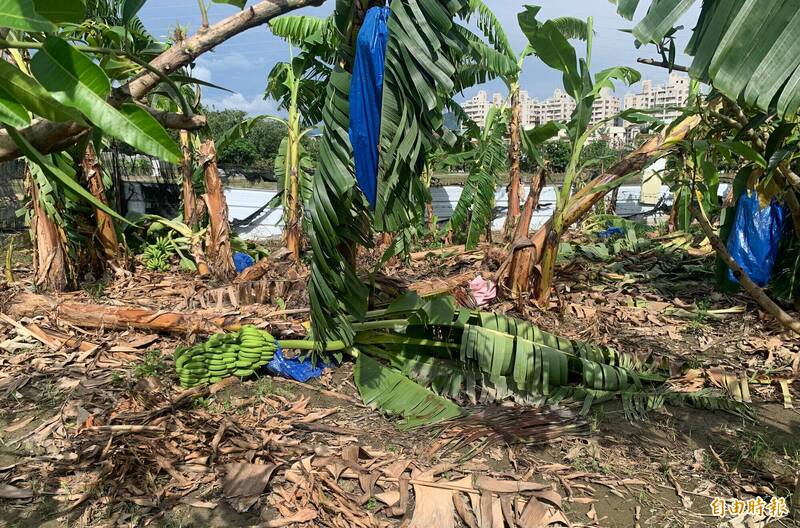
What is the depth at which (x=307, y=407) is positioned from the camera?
3.53 meters

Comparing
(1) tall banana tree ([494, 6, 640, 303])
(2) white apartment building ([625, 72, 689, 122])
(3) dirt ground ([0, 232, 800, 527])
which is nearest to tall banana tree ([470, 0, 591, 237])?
(1) tall banana tree ([494, 6, 640, 303])

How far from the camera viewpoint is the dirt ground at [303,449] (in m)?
2.50

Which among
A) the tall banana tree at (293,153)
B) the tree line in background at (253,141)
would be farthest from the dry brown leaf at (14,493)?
the tree line in background at (253,141)

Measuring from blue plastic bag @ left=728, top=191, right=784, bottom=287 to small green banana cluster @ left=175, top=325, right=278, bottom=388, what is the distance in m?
4.92

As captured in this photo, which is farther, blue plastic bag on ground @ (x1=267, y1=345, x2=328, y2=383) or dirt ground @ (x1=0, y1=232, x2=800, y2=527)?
blue plastic bag on ground @ (x1=267, y1=345, x2=328, y2=383)

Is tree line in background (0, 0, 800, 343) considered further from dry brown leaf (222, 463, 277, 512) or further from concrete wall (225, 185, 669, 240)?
concrete wall (225, 185, 669, 240)

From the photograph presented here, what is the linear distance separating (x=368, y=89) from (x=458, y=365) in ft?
6.97

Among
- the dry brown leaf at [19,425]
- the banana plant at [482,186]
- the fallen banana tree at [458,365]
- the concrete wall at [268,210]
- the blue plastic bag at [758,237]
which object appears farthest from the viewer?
the concrete wall at [268,210]

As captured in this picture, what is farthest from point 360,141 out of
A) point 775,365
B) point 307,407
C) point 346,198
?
point 775,365

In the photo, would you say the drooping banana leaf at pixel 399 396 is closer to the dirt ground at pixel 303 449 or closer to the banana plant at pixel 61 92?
the dirt ground at pixel 303 449

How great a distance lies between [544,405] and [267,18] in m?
Result: 3.27

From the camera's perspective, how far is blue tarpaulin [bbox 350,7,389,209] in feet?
9.61

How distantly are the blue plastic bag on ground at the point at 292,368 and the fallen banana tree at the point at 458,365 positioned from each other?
76 millimetres

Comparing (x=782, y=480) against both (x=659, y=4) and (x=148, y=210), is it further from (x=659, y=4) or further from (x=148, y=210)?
(x=148, y=210)
